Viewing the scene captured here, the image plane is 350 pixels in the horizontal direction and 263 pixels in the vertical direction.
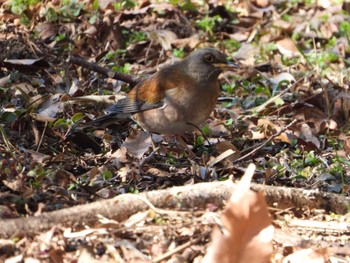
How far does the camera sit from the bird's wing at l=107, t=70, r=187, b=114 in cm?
702

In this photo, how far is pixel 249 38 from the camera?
9.62 m

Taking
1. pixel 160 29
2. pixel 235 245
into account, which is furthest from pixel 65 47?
pixel 235 245

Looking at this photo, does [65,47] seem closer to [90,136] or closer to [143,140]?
[90,136]

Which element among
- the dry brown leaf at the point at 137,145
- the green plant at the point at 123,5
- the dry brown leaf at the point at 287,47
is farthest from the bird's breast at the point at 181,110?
the green plant at the point at 123,5

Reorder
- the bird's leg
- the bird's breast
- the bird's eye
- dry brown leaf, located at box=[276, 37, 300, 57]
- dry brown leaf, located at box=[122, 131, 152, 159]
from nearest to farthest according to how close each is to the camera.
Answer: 1. dry brown leaf, located at box=[122, 131, 152, 159]
2. the bird's leg
3. the bird's breast
4. the bird's eye
5. dry brown leaf, located at box=[276, 37, 300, 57]

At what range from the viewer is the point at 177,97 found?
692cm

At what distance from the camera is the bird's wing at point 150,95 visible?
7.02 m

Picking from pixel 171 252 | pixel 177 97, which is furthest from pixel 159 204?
pixel 177 97

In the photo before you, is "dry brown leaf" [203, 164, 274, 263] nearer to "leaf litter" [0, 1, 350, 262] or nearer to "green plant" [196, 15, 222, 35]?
"leaf litter" [0, 1, 350, 262]

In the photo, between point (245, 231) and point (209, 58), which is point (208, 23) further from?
point (245, 231)

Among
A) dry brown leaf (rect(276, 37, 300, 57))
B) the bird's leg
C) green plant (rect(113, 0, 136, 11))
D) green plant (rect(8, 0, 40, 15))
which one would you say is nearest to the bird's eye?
the bird's leg

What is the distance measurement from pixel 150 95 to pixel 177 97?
11.9 inches

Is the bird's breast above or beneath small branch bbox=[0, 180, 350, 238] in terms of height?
beneath

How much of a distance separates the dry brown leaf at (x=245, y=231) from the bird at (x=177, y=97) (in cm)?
333
